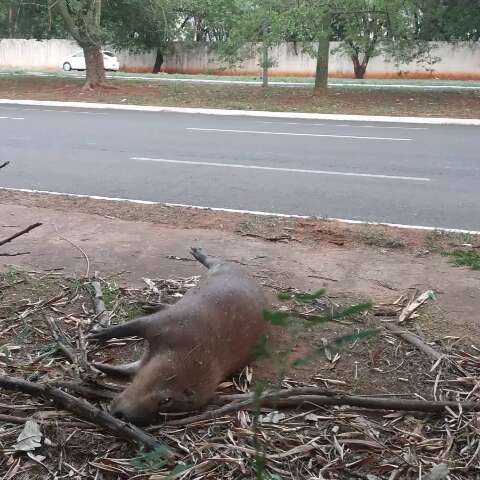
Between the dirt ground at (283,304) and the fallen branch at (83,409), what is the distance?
0.08m

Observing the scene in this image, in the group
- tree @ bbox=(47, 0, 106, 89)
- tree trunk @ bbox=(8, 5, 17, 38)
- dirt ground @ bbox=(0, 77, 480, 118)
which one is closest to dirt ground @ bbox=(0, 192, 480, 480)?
dirt ground @ bbox=(0, 77, 480, 118)

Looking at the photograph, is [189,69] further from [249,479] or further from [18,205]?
[249,479]

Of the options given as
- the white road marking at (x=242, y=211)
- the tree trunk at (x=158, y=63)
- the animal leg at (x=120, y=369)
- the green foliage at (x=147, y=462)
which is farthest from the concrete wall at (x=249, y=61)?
the green foliage at (x=147, y=462)

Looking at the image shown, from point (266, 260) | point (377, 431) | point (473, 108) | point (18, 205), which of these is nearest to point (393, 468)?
point (377, 431)

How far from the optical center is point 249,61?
43.3 m

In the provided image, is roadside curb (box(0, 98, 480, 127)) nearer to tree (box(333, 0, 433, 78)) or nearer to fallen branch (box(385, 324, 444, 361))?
tree (box(333, 0, 433, 78))

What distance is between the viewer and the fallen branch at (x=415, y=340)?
168 inches

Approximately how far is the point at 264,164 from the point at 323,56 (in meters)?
13.1

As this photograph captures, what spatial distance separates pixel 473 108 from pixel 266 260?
58.5ft

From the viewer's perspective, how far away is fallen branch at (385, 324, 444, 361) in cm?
427

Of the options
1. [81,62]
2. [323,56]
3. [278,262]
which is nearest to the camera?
[278,262]

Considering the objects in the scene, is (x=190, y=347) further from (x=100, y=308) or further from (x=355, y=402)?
(x=100, y=308)

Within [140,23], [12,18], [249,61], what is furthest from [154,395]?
[249,61]

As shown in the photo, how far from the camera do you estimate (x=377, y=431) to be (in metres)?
3.42
